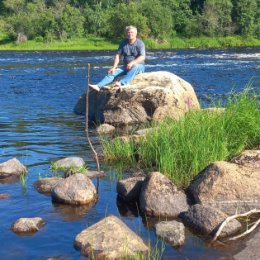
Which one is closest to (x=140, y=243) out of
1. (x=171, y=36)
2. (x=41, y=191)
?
(x=41, y=191)

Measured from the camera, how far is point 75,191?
7820 millimetres

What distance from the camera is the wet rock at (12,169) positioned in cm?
915

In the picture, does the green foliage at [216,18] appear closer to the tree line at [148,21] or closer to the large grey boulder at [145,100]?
the tree line at [148,21]

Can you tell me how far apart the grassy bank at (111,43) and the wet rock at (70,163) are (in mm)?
59294

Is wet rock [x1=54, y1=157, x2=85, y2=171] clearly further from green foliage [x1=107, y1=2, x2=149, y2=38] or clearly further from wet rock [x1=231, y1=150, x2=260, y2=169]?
green foliage [x1=107, y1=2, x2=149, y2=38]

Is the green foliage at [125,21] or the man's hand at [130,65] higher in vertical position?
the man's hand at [130,65]

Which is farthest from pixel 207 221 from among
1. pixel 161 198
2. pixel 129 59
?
pixel 129 59

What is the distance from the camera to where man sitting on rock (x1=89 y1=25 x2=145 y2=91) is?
45.9 feet

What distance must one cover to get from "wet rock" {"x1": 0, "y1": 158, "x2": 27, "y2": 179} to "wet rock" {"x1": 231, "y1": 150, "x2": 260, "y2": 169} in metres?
3.76

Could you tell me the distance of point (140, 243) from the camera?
627 centimetres

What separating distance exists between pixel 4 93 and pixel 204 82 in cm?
924

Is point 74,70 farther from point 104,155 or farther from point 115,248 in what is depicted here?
point 115,248

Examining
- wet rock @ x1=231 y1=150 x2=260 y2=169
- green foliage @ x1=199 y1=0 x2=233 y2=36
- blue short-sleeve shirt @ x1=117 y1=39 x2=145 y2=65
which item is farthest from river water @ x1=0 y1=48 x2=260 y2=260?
green foliage @ x1=199 y1=0 x2=233 y2=36

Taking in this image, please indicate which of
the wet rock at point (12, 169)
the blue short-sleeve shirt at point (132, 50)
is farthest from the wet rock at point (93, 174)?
the blue short-sleeve shirt at point (132, 50)
